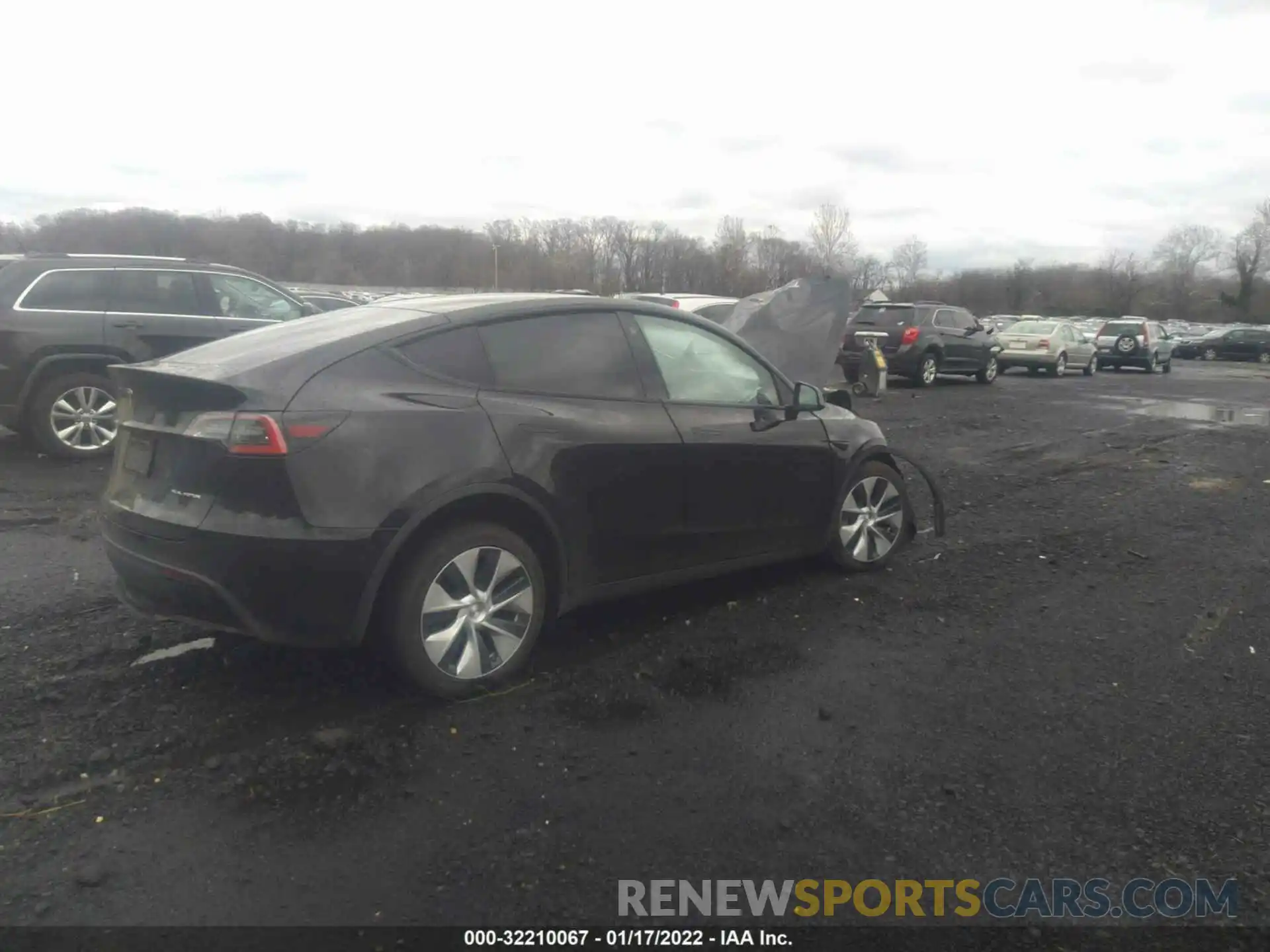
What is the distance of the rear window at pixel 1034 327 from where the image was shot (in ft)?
88.2

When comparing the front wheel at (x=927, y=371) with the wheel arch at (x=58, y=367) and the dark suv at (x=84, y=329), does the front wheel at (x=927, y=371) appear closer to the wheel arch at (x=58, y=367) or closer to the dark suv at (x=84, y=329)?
the dark suv at (x=84, y=329)

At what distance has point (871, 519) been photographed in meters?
5.86

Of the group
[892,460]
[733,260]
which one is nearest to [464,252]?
[733,260]

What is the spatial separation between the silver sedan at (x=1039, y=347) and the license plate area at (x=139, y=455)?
25.2 meters

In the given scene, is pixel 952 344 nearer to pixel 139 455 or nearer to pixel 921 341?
pixel 921 341

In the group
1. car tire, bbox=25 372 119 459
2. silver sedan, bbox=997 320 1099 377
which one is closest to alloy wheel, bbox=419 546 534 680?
car tire, bbox=25 372 119 459

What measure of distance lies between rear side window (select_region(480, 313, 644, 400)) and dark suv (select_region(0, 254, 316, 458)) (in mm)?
5677

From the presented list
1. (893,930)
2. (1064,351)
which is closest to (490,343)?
(893,930)

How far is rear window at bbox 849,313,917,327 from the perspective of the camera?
20438 mm

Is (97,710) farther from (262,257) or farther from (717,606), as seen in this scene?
(262,257)

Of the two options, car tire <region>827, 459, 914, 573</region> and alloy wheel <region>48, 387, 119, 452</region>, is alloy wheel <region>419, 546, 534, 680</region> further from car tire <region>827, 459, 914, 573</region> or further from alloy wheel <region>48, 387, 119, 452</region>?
alloy wheel <region>48, 387, 119, 452</region>

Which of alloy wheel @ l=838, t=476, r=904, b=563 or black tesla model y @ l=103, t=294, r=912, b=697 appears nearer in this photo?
black tesla model y @ l=103, t=294, r=912, b=697

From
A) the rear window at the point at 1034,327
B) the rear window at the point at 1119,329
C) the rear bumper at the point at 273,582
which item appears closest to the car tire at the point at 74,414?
the rear bumper at the point at 273,582

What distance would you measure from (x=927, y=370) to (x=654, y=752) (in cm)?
1850
